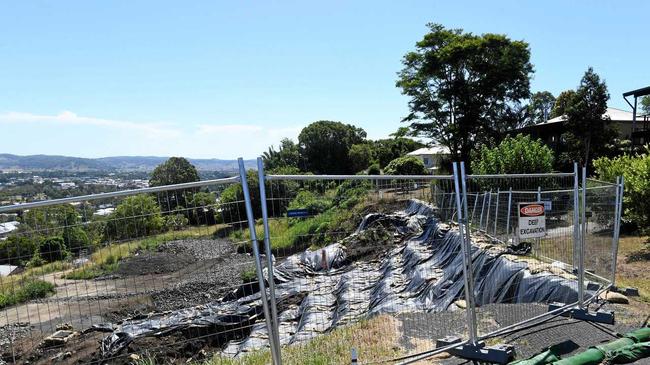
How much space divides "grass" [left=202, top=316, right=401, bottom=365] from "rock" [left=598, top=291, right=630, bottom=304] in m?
3.50

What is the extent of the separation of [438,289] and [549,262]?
2.22 meters

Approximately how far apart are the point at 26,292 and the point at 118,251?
105 cm

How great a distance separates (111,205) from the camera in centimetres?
428

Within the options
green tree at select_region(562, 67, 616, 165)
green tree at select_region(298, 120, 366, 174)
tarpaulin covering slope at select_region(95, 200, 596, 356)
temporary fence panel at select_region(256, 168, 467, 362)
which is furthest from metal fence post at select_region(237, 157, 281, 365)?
green tree at select_region(298, 120, 366, 174)

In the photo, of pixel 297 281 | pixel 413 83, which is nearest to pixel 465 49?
pixel 413 83

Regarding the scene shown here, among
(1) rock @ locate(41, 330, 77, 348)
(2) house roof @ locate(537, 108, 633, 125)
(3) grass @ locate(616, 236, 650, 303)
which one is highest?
(2) house roof @ locate(537, 108, 633, 125)

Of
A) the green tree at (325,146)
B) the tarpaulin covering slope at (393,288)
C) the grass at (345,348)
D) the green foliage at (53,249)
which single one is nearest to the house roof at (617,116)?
the green tree at (325,146)

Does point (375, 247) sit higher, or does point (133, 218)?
point (133, 218)

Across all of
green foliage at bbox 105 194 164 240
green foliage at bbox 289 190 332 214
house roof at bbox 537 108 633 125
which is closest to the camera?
green foliage at bbox 105 194 164 240

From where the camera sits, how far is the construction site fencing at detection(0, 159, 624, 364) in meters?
4.25

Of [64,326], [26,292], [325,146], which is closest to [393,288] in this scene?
[26,292]

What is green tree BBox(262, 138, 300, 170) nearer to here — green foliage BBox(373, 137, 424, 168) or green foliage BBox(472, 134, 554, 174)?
green foliage BBox(373, 137, 424, 168)

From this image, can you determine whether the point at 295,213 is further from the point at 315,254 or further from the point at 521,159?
the point at 521,159

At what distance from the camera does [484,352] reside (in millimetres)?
5344
